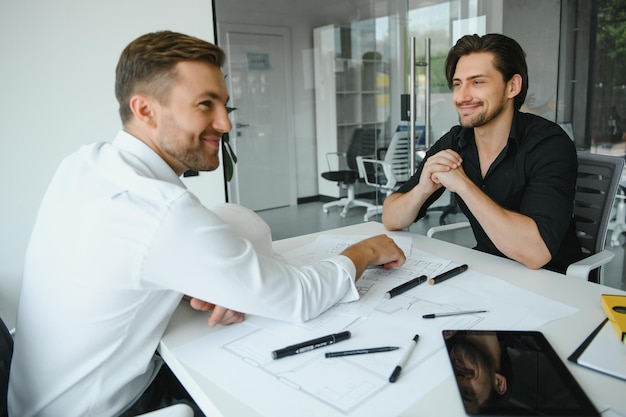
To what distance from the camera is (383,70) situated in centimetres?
443

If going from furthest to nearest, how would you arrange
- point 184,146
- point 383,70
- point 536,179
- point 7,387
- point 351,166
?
point 351,166, point 383,70, point 536,179, point 184,146, point 7,387

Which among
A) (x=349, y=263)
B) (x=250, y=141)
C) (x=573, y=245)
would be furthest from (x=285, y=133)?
A: (x=349, y=263)

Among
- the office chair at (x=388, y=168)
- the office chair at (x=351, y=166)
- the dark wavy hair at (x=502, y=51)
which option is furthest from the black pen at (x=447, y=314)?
the office chair at (x=351, y=166)

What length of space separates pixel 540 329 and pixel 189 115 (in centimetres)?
95

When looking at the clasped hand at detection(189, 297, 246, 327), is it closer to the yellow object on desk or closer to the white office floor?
the yellow object on desk

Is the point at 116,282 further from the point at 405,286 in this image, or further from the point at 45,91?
the point at 45,91

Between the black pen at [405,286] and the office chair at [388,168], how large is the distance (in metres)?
3.19

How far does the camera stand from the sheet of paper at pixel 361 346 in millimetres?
841

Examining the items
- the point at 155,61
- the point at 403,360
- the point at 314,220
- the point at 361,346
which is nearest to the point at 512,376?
the point at 403,360

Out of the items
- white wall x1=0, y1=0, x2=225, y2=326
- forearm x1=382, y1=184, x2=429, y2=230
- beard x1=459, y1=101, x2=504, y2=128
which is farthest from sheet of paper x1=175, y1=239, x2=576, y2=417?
white wall x1=0, y1=0, x2=225, y2=326

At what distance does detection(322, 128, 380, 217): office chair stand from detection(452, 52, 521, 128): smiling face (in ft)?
8.98

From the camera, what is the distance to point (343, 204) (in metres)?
4.77

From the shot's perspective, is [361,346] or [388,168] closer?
[361,346]

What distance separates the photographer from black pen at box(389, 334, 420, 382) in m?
0.88
